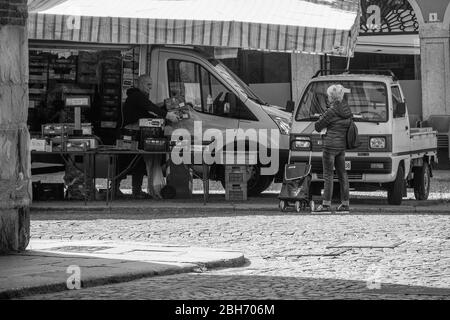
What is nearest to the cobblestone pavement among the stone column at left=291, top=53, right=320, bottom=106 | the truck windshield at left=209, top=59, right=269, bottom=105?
the truck windshield at left=209, top=59, right=269, bottom=105

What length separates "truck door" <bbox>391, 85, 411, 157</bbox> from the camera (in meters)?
19.6

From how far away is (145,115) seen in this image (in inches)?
817

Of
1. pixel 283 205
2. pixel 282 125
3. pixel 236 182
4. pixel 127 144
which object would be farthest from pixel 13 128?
pixel 282 125

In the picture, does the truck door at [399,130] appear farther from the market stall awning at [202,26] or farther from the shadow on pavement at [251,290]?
the shadow on pavement at [251,290]

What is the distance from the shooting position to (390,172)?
1936 centimetres

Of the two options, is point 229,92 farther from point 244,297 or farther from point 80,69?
point 244,297

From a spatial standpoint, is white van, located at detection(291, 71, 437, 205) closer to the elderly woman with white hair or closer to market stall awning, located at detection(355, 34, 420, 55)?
the elderly woman with white hair

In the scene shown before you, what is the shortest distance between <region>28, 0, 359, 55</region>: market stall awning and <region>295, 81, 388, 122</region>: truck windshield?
2.02ft

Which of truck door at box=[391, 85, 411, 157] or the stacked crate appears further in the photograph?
the stacked crate

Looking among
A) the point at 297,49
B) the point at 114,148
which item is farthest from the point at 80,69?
the point at 297,49

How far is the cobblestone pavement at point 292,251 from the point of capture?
32.0ft

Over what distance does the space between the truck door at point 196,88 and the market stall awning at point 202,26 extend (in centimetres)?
102

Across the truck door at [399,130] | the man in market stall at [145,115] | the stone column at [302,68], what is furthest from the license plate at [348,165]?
the stone column at [302,68]

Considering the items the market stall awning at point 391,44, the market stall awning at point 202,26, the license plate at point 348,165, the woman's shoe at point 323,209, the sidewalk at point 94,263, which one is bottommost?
the sidewalk at point 94,263
